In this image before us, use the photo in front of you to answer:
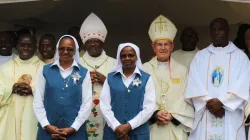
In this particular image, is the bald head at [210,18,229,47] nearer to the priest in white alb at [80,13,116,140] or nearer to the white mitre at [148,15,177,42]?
the white mitre at [148,15,177,42]

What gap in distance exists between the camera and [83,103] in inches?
186

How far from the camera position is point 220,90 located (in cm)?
513

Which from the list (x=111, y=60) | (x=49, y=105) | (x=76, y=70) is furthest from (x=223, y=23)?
(x=49, y=105)

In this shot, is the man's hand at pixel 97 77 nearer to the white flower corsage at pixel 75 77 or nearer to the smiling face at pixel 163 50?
the white flower corsage at pixel 75 77

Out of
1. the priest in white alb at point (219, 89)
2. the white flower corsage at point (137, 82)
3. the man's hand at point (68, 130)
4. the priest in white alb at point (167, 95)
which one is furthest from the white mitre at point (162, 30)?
the man's hand at point (68, 130)

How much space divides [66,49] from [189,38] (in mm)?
1785

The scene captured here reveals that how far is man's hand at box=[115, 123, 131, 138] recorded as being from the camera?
4.60 metres

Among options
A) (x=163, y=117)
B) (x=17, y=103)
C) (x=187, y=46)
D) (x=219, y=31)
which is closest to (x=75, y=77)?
(x=17, y=103)

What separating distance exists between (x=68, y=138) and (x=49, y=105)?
1.21ft

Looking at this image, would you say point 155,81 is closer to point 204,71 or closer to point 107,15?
point 204,71

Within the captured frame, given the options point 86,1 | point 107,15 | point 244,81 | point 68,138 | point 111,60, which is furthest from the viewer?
point 107,15

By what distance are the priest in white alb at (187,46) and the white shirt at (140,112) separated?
1.25 meters

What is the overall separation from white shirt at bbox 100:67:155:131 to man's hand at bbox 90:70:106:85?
13.2 inches

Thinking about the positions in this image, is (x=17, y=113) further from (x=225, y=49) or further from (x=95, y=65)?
(x=225, y=49)
